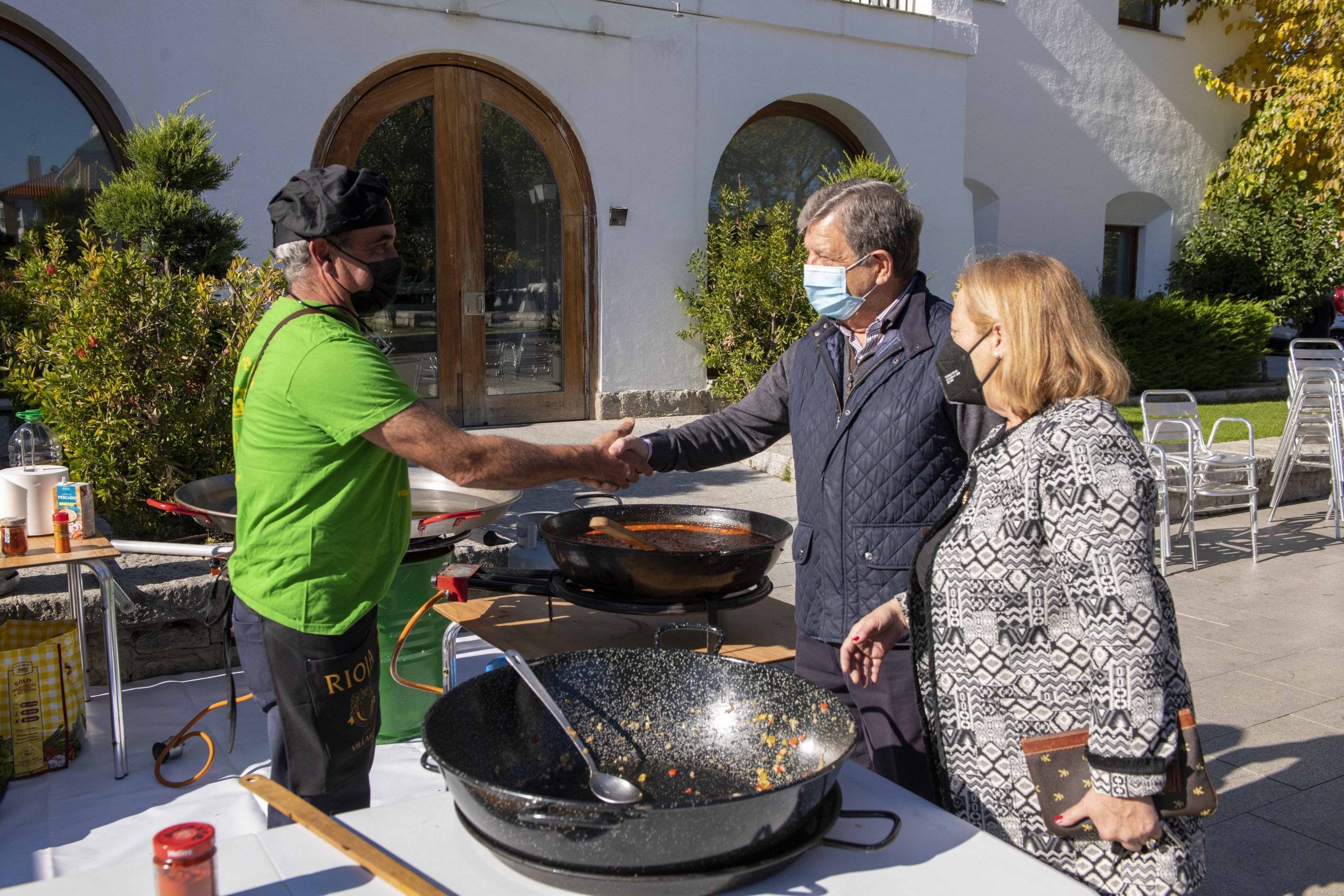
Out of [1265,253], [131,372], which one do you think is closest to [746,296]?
[131,372]

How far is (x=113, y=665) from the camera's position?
3.85 meters

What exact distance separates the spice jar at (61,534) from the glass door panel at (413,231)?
5.11 meters

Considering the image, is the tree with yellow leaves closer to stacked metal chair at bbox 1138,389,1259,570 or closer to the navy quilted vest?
stacked metal chair at bbox 1138,389,1259,570

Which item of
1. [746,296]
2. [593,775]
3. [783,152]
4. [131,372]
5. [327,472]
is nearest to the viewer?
[593,775]

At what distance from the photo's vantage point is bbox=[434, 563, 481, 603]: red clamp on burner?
3027 mm

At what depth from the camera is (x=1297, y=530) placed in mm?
8430

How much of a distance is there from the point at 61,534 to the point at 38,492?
326mm

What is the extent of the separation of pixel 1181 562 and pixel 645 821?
23.4 ft

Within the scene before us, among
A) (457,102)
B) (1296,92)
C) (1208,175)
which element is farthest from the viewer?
(1208,175)

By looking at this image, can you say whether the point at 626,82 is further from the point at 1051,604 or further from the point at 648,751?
the point at 648,751

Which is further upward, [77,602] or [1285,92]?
[1285,92]

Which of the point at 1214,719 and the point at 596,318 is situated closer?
the point at 1214,719

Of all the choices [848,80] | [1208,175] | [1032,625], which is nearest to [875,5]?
[848,80]

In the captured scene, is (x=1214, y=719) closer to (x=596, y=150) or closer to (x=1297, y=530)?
(x=1297, y=530)
